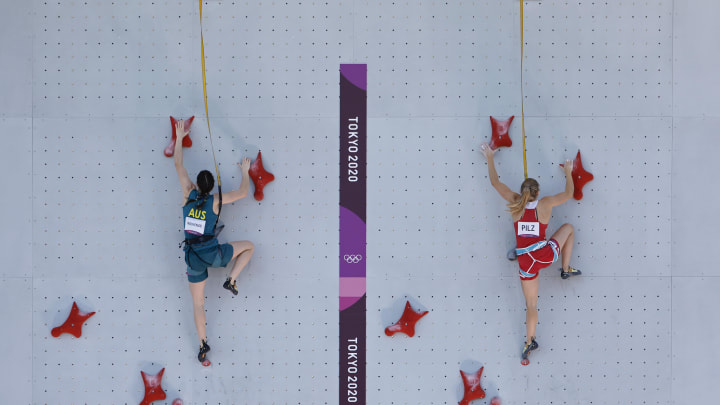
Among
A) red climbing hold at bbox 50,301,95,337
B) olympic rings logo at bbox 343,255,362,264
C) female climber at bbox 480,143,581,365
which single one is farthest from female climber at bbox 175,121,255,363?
female climber at bbox 480,143,581,365

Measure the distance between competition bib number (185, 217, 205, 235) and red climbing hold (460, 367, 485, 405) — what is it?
A: 215 cm

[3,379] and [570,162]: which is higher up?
[570,162]

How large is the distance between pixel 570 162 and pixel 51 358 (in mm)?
4077

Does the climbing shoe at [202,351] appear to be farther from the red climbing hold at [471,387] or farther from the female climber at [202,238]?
the red climbing hold at [471,387]

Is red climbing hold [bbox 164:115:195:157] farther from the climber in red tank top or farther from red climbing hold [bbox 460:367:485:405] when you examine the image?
red climbing hold [bbox 460:367:485:405]

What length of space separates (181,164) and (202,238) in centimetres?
57

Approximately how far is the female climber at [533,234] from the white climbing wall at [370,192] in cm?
13

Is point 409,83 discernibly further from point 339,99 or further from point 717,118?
point 717,118

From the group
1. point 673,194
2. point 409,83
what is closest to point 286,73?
point 409,83

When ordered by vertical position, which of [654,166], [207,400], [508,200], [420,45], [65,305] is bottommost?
[207,400]

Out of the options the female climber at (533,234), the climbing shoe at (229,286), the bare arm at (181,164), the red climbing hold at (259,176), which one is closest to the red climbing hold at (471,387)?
the female climber at (533,234)

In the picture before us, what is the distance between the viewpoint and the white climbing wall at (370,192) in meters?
3.50

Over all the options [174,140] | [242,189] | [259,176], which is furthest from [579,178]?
[174,140]

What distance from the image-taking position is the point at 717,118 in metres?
3.53
